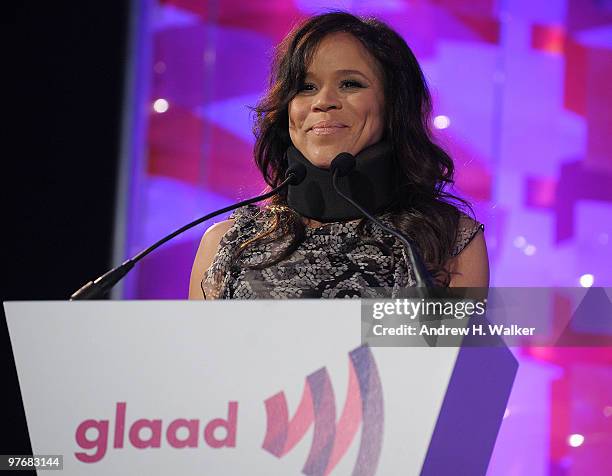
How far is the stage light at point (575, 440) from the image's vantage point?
0.89 meters

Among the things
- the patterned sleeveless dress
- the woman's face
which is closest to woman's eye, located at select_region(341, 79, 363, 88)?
the woman's face

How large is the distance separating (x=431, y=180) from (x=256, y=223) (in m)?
0.34

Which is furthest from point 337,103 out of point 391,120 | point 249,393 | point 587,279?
point 587,279

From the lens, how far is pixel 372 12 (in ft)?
8.95

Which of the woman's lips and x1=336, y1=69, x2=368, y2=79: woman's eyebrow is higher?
x1=336, y1=69, x2=368, y2=79: woman's eyebrow

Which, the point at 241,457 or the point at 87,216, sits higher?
the point at 87,216

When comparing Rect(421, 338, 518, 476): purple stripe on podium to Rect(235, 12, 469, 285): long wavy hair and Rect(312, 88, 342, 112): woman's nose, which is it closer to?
Rect(235, 12, 469, 285): long wavy hair

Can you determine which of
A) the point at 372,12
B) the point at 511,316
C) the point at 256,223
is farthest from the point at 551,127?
the point at 511,316

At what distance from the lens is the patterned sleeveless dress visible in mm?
1464

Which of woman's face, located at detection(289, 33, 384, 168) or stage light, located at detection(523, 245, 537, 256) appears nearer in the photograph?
woman's face, located at detection(289, 33, 384, 168)

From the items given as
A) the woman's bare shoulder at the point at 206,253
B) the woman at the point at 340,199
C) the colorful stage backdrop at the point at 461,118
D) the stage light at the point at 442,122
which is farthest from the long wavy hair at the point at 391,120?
the stage light at the point at 442,122

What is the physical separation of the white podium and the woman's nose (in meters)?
0.79

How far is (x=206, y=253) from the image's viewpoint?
1.69 metres

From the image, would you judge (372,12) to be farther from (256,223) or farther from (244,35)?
(256,223)
